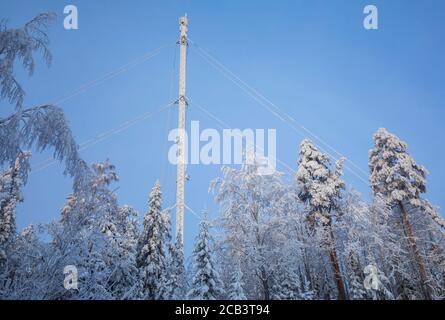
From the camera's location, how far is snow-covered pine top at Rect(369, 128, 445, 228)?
23.5m

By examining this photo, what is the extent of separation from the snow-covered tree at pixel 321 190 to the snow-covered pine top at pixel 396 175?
3184mm

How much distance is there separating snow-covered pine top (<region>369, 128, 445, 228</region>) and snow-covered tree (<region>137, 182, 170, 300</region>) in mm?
16497

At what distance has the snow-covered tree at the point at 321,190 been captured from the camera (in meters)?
21.9

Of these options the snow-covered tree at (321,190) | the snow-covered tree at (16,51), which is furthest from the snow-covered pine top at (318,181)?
the snow-covered tree at (16,51)

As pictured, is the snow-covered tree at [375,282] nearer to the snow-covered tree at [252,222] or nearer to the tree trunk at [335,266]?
the tree trunk at [335,266]

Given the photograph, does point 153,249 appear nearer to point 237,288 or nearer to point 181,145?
point 181,145

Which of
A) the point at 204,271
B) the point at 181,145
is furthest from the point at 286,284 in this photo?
the point at 181,145

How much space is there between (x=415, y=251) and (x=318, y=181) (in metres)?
7.40

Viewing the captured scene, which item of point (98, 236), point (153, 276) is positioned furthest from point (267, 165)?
point (98, 236)

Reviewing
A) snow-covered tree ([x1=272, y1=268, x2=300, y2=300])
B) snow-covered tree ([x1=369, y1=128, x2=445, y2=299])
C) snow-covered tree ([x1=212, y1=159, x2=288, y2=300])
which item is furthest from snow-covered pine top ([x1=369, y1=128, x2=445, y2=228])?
snow-covered tree ([x1=272, y1=268, x2=300, y2=300])

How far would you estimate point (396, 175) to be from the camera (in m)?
24.1

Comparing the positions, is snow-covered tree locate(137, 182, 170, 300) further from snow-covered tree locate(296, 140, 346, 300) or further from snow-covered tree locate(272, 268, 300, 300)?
snow-covered tree locate(296, 140, 346, 300)
